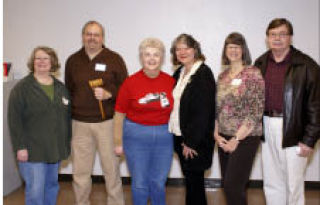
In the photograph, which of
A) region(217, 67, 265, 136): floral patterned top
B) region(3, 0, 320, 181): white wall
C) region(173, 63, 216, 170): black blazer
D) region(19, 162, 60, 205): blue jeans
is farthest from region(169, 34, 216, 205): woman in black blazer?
region(3, 0, 320, 181): white wall

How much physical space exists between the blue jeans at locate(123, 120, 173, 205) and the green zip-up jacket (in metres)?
0.56

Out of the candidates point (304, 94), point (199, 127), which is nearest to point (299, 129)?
point (304, 94)

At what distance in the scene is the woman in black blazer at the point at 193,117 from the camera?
2.57m

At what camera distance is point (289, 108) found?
2.61 meters

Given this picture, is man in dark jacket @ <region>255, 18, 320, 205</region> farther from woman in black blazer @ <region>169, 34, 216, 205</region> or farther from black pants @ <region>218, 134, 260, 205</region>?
woman in black blazer @ <region>169, 34, 216, 205</region>

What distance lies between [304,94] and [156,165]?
1.25 metres

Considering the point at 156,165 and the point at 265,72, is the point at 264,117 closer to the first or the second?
the point at 265,72

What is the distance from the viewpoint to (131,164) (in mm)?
2742

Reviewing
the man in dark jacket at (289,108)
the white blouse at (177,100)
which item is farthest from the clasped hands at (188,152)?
the man in dark jacket at (289,108)

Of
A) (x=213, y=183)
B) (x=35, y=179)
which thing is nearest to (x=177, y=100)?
(x=35, y=179)

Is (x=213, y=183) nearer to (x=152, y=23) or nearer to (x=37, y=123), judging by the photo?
(x=152, y=23)

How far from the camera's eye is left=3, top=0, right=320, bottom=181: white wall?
4.05m

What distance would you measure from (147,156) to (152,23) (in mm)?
2026

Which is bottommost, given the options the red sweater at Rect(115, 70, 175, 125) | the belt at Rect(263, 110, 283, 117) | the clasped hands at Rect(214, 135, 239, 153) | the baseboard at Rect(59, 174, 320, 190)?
the baseboard at Rect(59, 174, 320, 190)
